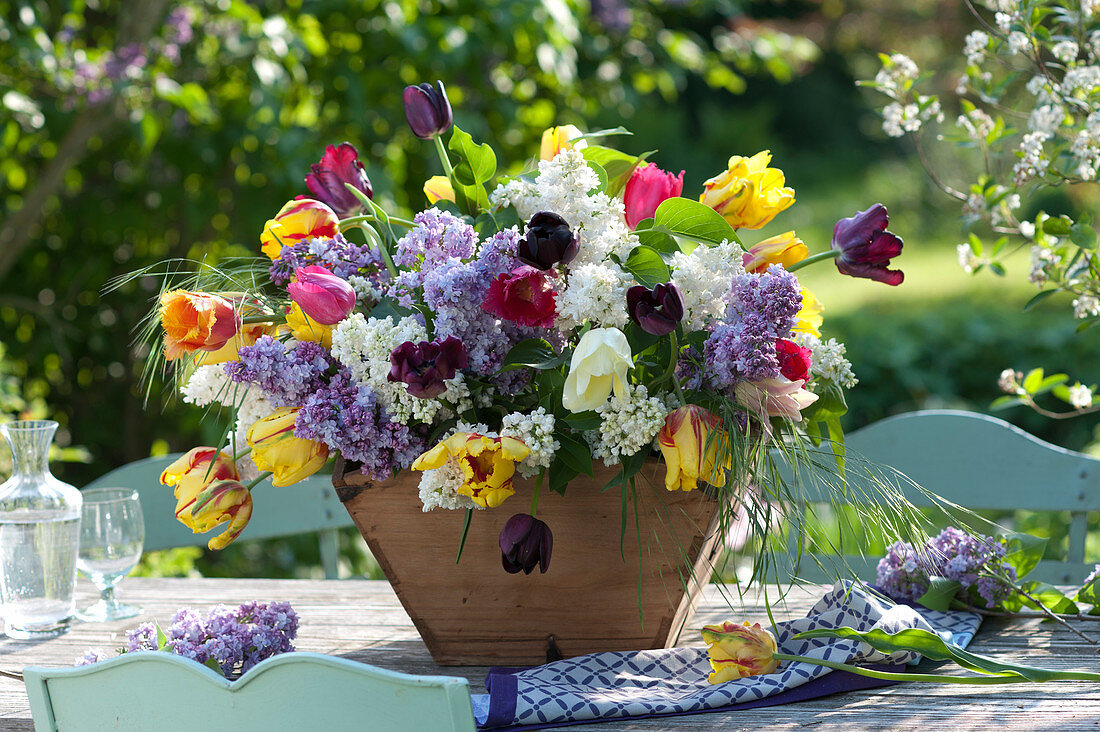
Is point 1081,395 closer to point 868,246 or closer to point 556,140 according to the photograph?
point 868,246

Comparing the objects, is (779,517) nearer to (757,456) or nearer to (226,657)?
(757,456)

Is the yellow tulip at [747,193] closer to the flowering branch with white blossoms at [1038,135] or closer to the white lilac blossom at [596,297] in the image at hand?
the white lilac blossom at [596,297]

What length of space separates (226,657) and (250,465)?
21 cm

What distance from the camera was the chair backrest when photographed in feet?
5.46

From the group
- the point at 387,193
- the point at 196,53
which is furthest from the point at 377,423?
the point at 196,53

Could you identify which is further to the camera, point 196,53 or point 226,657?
point 196,53

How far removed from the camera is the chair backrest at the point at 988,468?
166cm

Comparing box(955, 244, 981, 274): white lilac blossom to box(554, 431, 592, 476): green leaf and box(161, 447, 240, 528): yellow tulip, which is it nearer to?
box(554, 431, 592, 476): green leaf

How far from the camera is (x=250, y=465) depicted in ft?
3.76

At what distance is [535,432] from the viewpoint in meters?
0.94

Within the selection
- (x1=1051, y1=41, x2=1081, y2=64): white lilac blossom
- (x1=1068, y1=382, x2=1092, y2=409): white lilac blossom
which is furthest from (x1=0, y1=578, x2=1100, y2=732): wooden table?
(x1=1051, y1=41, x2=1081, y2=64): white lilac blossom

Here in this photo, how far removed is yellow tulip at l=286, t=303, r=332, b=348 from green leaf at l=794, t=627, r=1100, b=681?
0.53 m

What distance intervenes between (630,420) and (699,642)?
0.38m

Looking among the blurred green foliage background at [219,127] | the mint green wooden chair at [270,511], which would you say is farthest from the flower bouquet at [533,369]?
the blurred green foliage background at [219,127]
